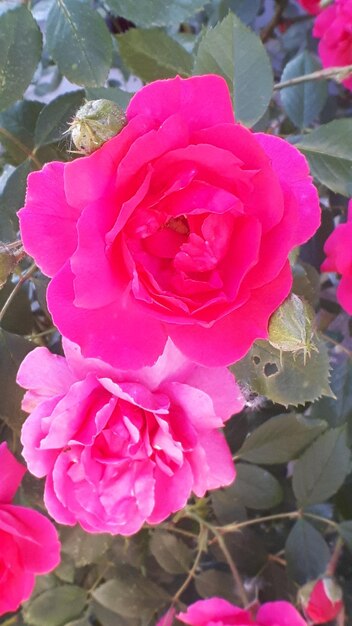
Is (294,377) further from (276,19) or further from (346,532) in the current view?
(276,19)

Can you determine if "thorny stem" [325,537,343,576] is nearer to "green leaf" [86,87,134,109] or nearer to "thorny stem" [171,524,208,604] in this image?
"thorny stem" [171,524,208,604]

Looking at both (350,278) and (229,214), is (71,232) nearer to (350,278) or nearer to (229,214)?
(229,214)

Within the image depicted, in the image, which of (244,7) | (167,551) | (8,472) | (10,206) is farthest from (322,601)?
(244,7)

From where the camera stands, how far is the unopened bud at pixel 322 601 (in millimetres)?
512

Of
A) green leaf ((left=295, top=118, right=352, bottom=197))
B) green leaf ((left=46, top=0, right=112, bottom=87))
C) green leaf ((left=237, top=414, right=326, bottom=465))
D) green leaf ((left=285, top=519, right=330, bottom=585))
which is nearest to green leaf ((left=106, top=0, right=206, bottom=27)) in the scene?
green leaf ((left=46, top=0, right=112, bottom=87))

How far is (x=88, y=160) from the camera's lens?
9.9 inches

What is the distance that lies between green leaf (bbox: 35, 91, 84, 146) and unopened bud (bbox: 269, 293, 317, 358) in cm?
28

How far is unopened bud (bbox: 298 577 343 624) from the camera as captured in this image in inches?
20.1

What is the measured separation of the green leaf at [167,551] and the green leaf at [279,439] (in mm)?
107

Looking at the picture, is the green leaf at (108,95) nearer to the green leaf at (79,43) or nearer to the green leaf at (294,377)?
the green leaf at (79,43)

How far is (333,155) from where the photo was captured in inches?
18.4

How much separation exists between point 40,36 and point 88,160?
0.24m

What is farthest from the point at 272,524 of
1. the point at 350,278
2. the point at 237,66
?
the point at 237,66

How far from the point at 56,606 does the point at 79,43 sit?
0.47m
